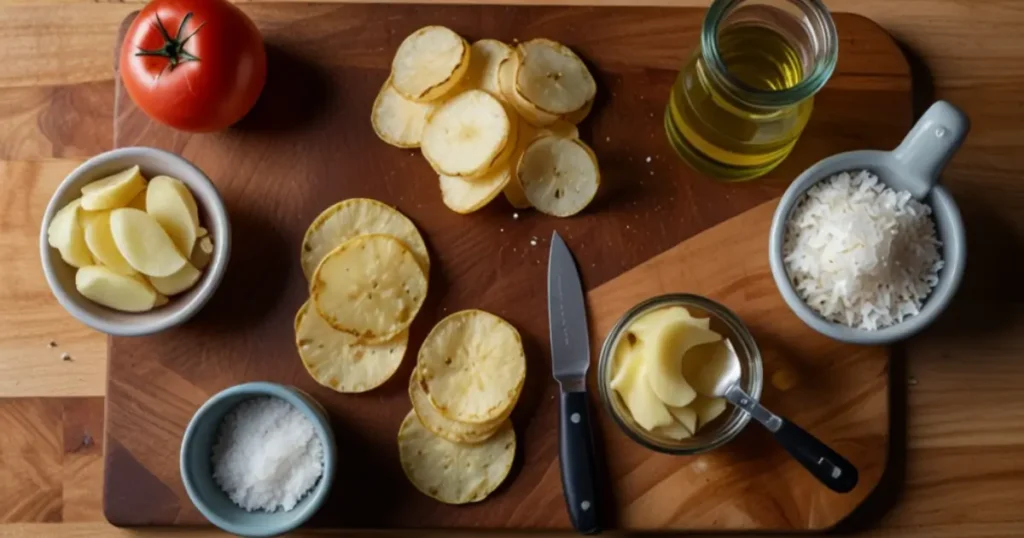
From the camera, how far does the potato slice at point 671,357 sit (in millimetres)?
1058

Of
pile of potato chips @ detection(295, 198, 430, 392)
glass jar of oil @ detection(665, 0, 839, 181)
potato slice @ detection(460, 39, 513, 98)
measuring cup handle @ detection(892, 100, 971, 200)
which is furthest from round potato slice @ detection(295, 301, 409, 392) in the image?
measuring cup handle @ detection(892, 100, 971, 200)

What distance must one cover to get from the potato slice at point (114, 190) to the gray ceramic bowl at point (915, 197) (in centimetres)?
75

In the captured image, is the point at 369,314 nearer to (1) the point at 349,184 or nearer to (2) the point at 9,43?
(1) the point at 349,184

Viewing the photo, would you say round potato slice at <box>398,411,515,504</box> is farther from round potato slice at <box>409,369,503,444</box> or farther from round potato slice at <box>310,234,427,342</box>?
round potato slice at <box>310,234,427,342</box>

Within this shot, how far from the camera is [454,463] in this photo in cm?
114

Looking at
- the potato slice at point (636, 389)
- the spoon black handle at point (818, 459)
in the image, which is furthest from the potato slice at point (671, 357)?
the spoon black handle at point (818, 459)

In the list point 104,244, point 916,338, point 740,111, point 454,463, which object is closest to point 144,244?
point 104,244

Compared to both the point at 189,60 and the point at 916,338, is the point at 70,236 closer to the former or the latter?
the point at 189,60

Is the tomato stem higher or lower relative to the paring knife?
higher

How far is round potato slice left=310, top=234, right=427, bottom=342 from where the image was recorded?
3.74ft

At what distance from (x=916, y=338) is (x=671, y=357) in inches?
14.0

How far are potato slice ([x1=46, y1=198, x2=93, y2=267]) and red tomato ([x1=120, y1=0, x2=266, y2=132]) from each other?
0.15 m

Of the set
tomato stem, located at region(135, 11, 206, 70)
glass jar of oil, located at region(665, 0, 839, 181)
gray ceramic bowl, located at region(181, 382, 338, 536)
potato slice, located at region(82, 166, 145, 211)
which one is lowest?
gray ceramic bowl, located at region(181, 382, 338, 536)

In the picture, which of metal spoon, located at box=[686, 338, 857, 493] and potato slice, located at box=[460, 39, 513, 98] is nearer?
metal spoon, located at box=[686, 338, 857, 493]
